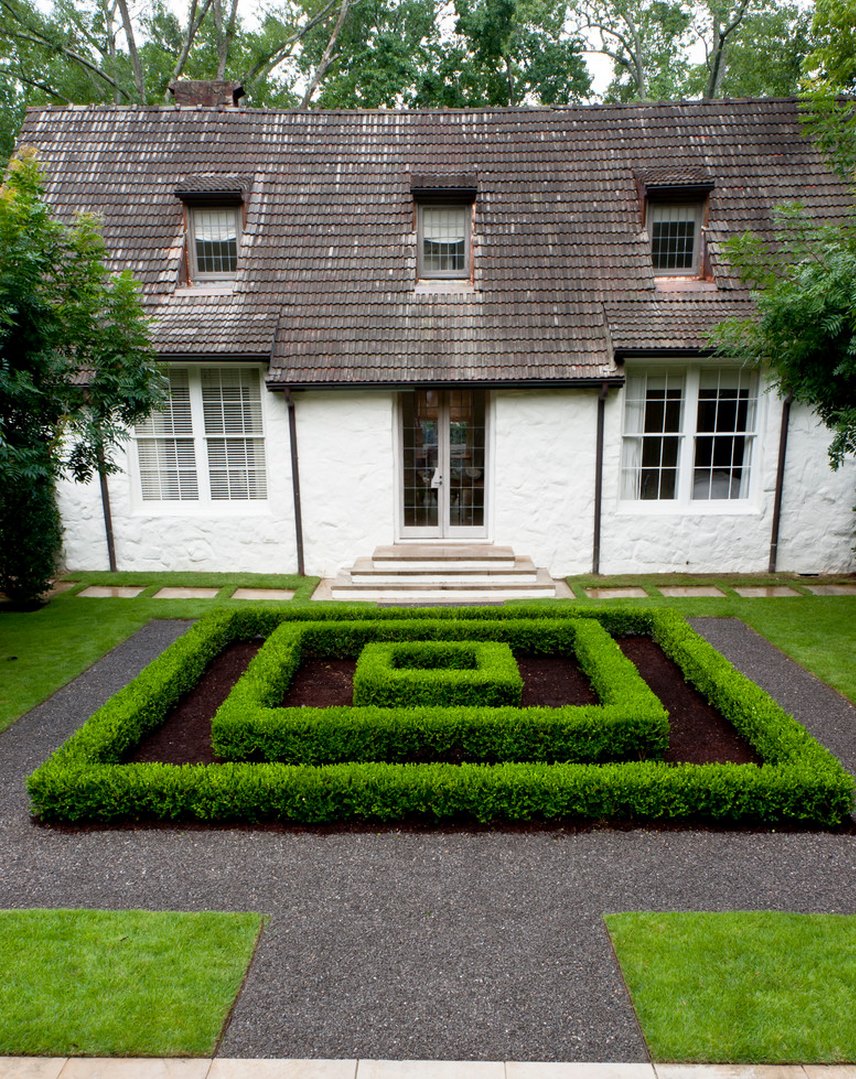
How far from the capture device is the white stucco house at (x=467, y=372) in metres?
11.4

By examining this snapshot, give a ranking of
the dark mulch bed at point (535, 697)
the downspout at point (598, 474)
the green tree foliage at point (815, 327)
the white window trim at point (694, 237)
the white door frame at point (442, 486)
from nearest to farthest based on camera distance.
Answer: the dark mulch bed at point (535, 697)
the green tree foliage at point (815, 327)
the downspout at point (598, 474)
the white door frame at point (442, 486)
the white window trim at point (694, 237)

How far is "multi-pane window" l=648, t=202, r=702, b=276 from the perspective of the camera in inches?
477

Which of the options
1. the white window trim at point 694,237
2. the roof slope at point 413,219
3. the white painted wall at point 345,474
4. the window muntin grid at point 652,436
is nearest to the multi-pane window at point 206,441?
the roof slope at point 413,219

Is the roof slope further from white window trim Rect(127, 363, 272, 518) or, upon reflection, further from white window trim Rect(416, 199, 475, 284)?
white window trim Rect(127, 363, 272, 518)

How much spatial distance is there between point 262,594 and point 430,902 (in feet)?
23.2

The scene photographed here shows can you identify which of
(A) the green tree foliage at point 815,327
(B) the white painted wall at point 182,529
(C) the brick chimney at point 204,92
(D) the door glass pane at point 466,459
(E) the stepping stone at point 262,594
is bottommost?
(E) the stepping stone at point 262,594

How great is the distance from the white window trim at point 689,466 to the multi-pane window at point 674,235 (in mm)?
1834

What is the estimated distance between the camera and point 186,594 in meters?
11.2

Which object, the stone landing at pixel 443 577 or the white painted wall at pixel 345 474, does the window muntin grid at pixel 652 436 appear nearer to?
the stone landing at pixel 443 577

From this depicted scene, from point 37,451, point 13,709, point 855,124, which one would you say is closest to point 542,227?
point 855,124

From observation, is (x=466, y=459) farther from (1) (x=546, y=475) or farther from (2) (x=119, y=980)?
(2) (x=119, y=980)

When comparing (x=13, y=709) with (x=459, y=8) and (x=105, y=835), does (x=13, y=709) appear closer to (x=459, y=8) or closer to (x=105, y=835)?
(x=105, y=835)

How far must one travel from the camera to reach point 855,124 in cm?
1009

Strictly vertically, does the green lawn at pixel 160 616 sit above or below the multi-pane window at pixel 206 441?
below
